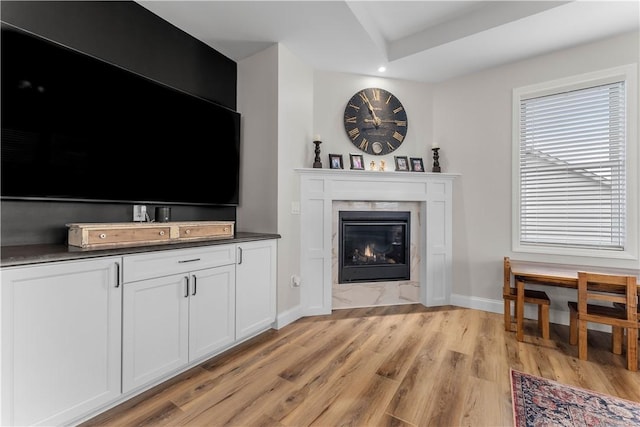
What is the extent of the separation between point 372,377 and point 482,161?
2.65 metres

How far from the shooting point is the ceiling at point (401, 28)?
2404mm

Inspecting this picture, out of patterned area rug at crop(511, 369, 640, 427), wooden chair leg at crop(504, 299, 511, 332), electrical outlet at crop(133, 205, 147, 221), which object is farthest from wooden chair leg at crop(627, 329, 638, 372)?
electrical outlet at crop(133, 205, 147, 221)

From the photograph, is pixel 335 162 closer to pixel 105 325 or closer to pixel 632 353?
pixel 105 325

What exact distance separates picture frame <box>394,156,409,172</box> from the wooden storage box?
2230mm

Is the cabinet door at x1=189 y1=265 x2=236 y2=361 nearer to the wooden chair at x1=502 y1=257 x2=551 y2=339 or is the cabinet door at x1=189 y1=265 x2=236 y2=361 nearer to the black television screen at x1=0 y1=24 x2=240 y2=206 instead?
the black television screen at x1=0 y1=24 x2=240 y2=206

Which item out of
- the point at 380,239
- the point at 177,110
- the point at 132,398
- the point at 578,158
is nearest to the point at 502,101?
the point at 578,158

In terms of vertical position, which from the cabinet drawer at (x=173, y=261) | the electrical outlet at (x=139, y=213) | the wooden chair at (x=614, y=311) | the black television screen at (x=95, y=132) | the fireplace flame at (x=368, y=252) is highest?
the black television screen at (x=95, y=132)

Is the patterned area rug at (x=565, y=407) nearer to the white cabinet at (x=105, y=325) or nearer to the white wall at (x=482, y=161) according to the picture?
the white wall at (x=482, y=161)

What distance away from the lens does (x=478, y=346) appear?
2.52m

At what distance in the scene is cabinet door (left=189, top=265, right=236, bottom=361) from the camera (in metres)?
2.09

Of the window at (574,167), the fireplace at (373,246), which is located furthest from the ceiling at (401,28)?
the fireplace at (373,246)

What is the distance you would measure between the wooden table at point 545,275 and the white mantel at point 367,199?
2.75 feet

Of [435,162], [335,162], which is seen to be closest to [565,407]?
[435,162]

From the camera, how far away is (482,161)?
3434 millimetres
